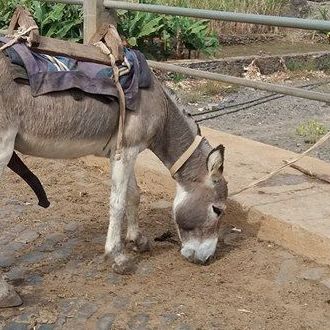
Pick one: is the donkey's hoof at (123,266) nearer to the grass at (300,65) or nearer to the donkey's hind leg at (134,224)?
the donkey's hind leg at (134,224)

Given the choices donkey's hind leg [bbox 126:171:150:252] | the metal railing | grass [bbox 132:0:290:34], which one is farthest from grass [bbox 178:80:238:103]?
donkey's hind leg [bbox 126:171:150:252]

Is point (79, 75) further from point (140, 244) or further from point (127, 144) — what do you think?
point (140, 244)

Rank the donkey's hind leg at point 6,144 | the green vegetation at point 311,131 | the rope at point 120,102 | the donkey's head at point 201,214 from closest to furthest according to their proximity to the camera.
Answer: the donkey's hind leg at point 6,144, the rope at point 120,102, the donkey's head at point 201,214, the green vegetation at point 311,131

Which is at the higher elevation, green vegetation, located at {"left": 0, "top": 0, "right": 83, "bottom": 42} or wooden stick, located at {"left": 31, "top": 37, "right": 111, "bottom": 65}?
wooden stick, located at {"left": 31, "top": 37, "right": 111, "bottom": 65}

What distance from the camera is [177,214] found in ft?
15.2

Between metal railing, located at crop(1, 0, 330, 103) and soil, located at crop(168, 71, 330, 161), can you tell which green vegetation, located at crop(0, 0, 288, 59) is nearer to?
soil, located at crop(168, 71, 330, 161)

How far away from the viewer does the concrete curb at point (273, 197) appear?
481 cm

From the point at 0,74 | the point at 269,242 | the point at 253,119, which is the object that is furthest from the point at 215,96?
the point at 0,74

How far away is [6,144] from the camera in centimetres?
391

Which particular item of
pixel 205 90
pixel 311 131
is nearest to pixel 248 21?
pixel 311 131

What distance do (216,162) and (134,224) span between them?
0.78m

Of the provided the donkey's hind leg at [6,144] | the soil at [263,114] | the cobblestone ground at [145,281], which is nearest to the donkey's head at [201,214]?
the cobblestone ground at [145,281]

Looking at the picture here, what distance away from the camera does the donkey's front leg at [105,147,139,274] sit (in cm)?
442

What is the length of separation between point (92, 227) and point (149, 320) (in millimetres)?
1479
